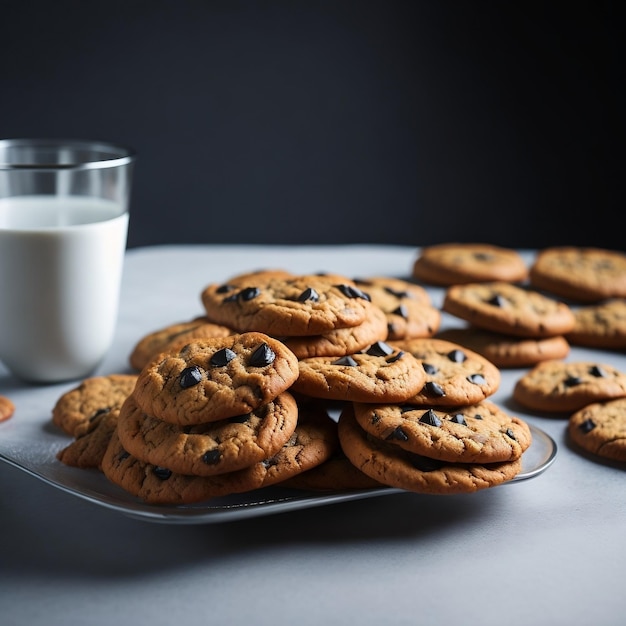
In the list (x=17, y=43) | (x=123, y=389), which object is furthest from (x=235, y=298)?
(x=17, y=43)

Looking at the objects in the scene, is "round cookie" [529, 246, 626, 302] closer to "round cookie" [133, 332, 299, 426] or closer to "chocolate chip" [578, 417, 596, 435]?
"chocolate chip" [578, 417, 596, 435]

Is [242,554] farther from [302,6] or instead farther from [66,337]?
[302,6]

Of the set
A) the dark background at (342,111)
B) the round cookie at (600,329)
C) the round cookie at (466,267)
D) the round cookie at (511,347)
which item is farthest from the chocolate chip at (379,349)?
the dark background at (342,111)

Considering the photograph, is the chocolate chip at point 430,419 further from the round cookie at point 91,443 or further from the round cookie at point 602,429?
the round cookie at point 91,443

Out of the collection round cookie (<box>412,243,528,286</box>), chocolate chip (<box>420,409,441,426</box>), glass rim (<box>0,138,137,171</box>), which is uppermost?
glass rim (<box>0,138,137,171</box>)

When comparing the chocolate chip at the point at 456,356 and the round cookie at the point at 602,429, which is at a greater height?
the chocolate chip at the point at 456,356

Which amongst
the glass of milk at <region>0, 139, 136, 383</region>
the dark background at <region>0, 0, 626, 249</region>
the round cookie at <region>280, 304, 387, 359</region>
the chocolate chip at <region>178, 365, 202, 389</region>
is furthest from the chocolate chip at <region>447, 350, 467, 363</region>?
the dark background at <region>0, 0, 626, 249</region>

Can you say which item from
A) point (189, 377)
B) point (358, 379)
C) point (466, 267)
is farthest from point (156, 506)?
point (466, 267)
